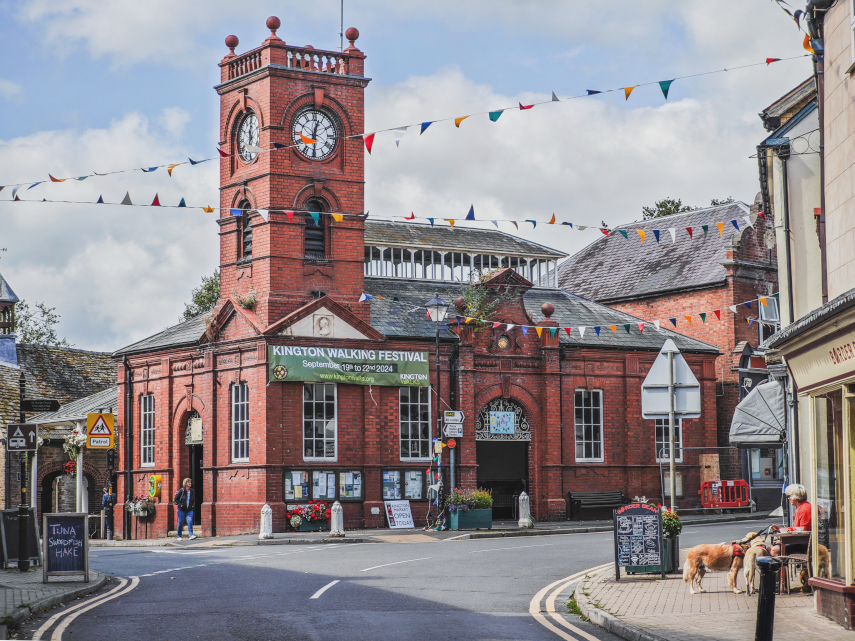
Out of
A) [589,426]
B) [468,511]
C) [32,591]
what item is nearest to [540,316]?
[589,426]

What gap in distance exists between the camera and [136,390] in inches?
1476

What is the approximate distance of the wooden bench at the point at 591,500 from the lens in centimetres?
3631

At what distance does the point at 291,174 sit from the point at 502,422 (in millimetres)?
10274

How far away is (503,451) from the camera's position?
39906 mm

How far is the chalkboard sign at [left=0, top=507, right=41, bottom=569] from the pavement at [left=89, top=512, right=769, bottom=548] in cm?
809

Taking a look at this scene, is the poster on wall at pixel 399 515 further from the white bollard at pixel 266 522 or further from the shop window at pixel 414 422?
the white bollard at pixel 266 522

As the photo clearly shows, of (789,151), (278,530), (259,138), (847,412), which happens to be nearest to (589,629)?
(847,412)

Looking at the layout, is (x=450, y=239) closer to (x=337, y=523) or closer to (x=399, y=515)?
(x=399, y=515)

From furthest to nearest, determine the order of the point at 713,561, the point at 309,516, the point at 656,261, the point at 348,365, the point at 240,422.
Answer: the point at 656,261 < the point at 240,422 < the point at 348,365 < the point at 309,516 < the point at 713,561

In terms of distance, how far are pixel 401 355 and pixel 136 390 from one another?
9.66 m

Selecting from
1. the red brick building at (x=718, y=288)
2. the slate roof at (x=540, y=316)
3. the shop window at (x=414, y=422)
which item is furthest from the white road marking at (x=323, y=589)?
the red brick building at (x=718, y=288)

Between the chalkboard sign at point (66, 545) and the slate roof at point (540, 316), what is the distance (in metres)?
17.1

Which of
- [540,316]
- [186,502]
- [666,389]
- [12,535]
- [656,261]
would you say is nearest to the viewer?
[666,389]

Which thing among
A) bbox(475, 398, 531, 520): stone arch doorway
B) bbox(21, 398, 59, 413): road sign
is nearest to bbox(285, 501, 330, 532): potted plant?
bbox(475, 398, 531, 520): stone arch doorway
